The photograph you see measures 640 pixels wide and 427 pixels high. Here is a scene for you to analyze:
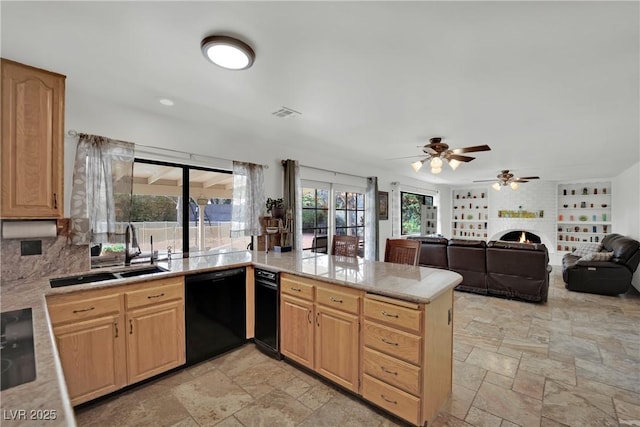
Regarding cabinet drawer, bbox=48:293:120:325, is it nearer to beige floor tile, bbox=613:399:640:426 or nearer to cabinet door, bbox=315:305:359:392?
cabinet door, bbox=315:305:359:392

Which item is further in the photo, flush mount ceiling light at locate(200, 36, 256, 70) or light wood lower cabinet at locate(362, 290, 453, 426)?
light wood lower cabinet at locate(362, 290, 453, 426)

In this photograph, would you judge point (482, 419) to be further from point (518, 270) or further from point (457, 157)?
point (518, 270)

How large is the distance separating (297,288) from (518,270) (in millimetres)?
3876

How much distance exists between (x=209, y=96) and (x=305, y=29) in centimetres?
127

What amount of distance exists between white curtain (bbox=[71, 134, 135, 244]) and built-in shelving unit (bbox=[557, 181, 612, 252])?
1034cm

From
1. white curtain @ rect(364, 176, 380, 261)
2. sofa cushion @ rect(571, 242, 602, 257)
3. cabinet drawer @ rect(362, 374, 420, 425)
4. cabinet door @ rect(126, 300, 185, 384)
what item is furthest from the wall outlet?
sofa cushion @ rect(571, 242, 602, 257)

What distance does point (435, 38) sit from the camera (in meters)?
1.70

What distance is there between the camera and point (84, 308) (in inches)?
79.7

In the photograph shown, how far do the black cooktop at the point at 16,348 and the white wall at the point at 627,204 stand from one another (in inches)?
309

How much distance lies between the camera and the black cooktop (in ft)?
2.95

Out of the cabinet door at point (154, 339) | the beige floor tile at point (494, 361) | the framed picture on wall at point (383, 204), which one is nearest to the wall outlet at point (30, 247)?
the cabinet door at point (154, 339)

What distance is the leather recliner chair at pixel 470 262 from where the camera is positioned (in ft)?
15.6

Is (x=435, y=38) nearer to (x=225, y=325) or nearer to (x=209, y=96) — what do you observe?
(x=209, y=96)

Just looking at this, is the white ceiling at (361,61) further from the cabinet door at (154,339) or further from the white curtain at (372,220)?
the white curtain at (372,220)
